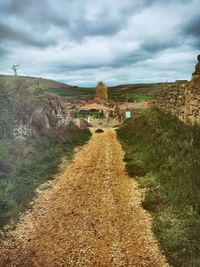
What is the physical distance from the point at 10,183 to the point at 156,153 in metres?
7.71

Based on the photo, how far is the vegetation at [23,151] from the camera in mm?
12625

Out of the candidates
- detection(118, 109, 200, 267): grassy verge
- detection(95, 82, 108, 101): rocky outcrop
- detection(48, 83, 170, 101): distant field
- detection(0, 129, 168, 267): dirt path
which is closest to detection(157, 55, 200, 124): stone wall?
detection(118, 109, 200, 267): grassy verge

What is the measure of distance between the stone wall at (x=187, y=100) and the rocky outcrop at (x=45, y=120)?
33.0ft

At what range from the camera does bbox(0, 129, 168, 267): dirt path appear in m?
8.20

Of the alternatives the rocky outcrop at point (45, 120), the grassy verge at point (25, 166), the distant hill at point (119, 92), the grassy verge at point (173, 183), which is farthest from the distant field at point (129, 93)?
the grassy verge at point (173, 183)

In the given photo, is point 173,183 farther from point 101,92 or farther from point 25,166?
point 101,92

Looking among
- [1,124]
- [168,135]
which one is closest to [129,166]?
[168,135]

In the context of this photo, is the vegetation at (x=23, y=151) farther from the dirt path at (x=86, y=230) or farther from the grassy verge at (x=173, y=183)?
the grassy verge at (x=173, y=183)

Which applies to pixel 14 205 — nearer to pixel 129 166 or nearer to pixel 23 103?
pixel 129 166

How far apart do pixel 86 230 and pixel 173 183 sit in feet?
14.7

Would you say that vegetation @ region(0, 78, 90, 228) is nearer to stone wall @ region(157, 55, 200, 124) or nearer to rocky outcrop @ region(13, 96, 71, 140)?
rocky outcrop @ region(13, 96, 71, 140)

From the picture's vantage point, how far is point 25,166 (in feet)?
55.4

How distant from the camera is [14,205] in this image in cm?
1180

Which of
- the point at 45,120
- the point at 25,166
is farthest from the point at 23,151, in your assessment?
the point at 45,120
